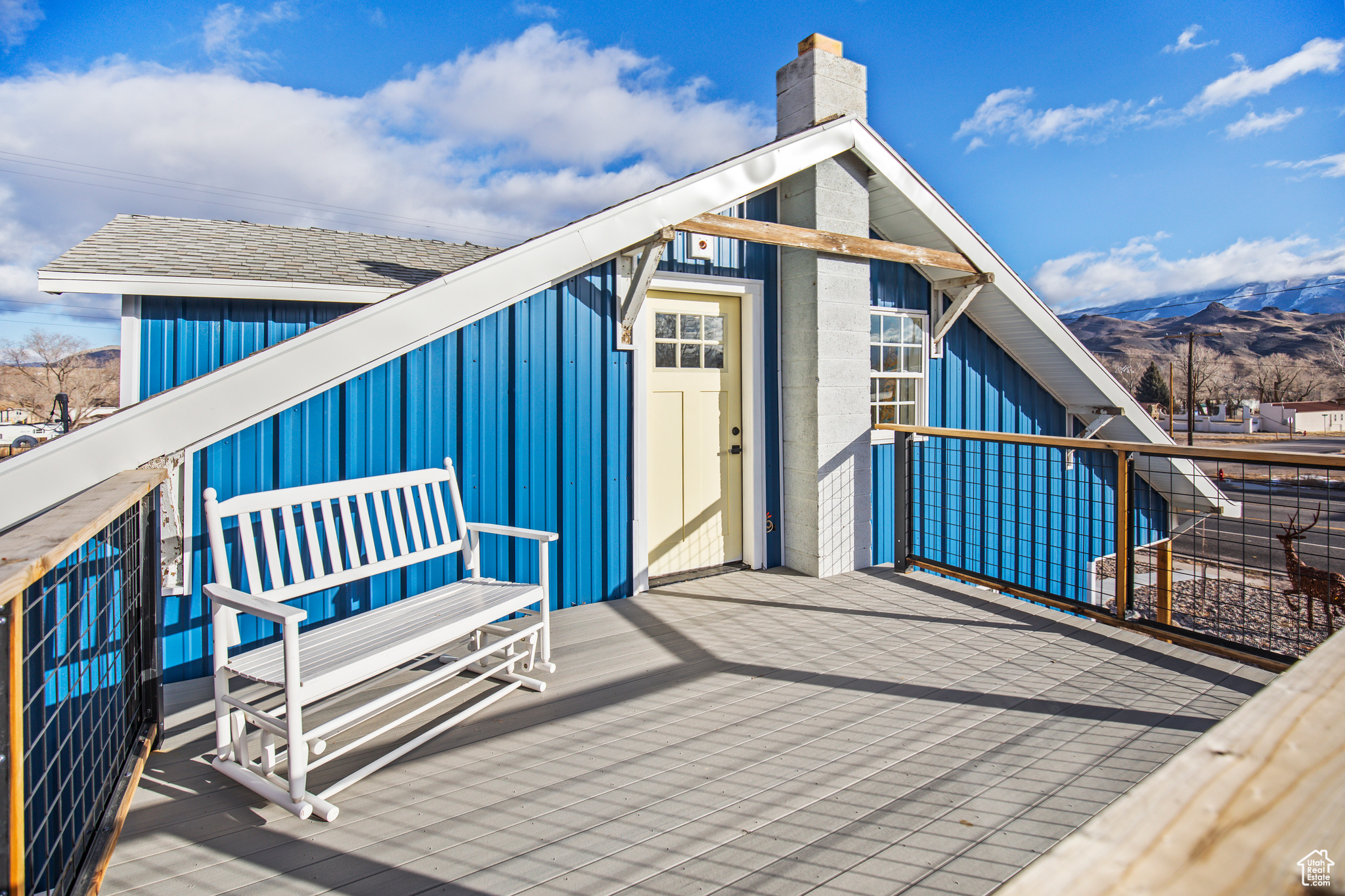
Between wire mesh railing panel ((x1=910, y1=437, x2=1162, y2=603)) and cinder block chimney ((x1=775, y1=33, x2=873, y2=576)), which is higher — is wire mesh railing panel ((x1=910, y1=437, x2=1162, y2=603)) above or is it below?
below

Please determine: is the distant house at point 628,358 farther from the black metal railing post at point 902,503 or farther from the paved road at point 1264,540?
the paved road at point 1264,540

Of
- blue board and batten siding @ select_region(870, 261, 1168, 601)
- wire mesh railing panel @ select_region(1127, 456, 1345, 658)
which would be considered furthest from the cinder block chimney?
wire mesh railing panel @ select_region(1127, 456, 1345, 658)

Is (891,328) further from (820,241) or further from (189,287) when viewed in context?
(189,287)

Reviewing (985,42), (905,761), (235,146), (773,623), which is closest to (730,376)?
(773,623)

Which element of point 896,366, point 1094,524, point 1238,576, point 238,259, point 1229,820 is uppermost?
point 238,259

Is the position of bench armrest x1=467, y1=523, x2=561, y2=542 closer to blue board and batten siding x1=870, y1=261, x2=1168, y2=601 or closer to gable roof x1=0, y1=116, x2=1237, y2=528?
gable roof x1=0, y1=116, x2=1237, y2=528

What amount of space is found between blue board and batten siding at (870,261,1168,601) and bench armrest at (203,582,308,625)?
432 centimetres

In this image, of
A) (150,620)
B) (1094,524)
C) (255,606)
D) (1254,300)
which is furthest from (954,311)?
(1254,300)

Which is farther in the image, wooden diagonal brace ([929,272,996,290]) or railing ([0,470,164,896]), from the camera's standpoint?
wooden diagonal brace ([929,272,996,290])

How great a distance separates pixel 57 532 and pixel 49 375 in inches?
1398

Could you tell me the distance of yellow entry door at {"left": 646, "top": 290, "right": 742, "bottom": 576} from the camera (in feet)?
14.7

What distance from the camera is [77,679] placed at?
80.0 inches

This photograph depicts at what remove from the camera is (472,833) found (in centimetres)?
192

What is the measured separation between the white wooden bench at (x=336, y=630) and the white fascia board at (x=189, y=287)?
2001 mm
